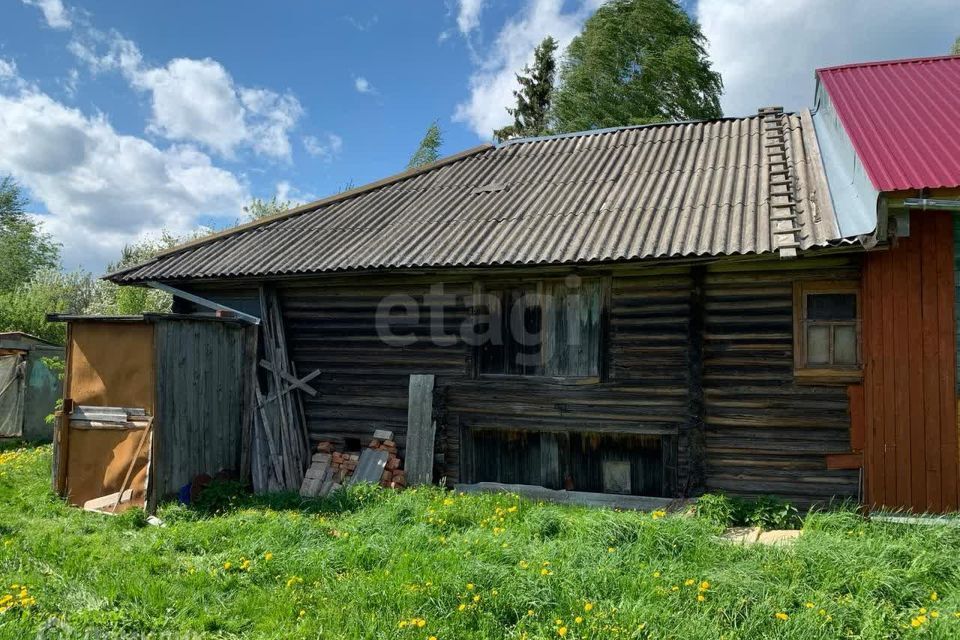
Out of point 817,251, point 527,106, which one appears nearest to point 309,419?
point 817,251

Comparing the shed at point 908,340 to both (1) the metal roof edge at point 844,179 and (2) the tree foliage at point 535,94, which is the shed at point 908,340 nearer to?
(1) the metal roof edge at point 844,179

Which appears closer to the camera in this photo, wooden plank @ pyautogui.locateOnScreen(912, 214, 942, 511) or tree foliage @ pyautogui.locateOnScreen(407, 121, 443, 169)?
wooden plank @ pyautogui.locateOnScreen(912, 214, 942, 511)

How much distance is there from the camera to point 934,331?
6.34 meters

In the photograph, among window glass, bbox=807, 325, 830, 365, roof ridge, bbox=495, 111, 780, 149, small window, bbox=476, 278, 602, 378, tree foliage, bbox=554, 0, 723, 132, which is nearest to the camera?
window glass, bbox=807, 325, 830, 365

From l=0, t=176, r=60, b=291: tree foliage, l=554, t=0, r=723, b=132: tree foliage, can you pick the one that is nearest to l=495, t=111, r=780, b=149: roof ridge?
l=554, t=0, r=723, b=132: tree foliage

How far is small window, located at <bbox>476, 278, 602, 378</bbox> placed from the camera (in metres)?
7.93

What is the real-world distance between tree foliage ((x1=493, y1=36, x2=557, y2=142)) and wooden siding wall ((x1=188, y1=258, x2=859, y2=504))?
2316cm

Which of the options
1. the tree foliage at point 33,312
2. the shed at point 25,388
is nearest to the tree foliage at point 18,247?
the tree foliage at point 33,312

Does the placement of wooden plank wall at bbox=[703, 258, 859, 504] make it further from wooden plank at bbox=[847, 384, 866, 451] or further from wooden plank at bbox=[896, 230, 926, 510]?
wooden plank at bbox=[896, 230, 926, 510]

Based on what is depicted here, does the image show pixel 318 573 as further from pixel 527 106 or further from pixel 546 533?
pixel 527 106

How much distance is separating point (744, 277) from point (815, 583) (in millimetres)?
3645

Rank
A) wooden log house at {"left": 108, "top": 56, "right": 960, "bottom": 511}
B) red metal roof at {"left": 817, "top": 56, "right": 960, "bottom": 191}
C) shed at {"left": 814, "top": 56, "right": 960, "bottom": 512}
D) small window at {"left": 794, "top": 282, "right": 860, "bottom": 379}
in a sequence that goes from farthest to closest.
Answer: small window at {"left": 794, "top": 282, "right": 860, "bottom": 379} → wooden log house at {"left": 108, "top": 56, "right": 960, "bottom": 511} → shed at {"left": 814, "top": 56, "right": 960, "bottom": 512} → red metal roof at {"left": 817, "top": 56, "right": 960, "bottom": 191}

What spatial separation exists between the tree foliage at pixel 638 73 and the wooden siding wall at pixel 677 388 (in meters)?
17.6

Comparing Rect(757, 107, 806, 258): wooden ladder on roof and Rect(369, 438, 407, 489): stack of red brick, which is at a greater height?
Rect(757, 107, 806, 258): wooden ladder on roof
